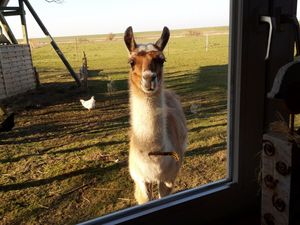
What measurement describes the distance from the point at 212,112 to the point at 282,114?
66 cm

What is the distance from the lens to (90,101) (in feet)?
3.36

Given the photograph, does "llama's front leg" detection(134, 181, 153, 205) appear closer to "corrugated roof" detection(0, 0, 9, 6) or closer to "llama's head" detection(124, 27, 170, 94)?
"llama's head" detection(124, 27, 170, 94)

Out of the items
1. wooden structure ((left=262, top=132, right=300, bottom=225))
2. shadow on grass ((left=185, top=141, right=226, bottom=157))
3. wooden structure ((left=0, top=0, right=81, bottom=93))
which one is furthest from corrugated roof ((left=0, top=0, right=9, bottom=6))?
shadow on grass ((left=185, top=141, right=226, bottom=157))

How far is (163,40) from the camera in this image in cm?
82

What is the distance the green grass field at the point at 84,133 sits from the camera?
84 cm

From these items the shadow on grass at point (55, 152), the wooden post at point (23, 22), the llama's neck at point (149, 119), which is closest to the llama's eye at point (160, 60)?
the llama's neck at point (149, 119)

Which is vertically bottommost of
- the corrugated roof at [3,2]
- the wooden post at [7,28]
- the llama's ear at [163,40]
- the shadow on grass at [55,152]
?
the shadow on grass at [55,152]

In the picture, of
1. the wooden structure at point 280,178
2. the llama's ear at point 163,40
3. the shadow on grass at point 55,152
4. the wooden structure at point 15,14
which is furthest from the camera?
→ the shadow on grass at point 55,152

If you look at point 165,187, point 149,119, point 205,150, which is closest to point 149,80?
point 149,119

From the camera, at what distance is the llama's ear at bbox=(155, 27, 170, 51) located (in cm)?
79

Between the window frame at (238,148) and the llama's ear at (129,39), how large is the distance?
0.24m

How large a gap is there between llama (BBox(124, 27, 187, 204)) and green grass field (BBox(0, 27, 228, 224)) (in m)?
0.05

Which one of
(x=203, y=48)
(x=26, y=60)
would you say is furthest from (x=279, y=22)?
(x=26, y=60)

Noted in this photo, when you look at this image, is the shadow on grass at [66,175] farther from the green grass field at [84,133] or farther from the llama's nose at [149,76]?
the llama's nose at [149,76]
